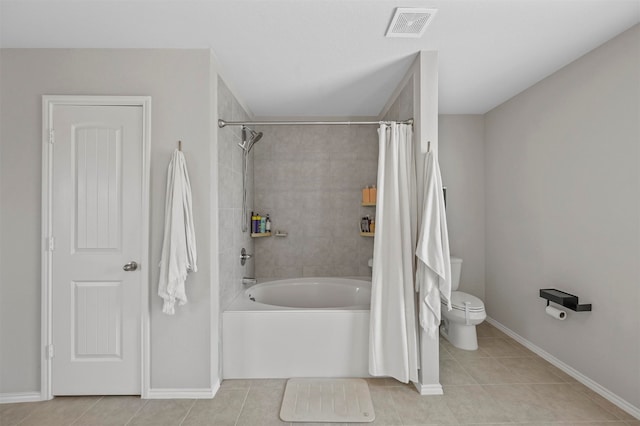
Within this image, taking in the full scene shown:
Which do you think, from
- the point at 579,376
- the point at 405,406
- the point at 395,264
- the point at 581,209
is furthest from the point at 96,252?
the point at 579,376

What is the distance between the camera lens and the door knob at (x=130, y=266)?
207cm

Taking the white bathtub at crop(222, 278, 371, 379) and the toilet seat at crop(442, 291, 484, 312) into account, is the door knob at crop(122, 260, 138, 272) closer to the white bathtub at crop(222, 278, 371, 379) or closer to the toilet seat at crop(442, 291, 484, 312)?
the white bathtub at crop(222, 278, 371, 379)

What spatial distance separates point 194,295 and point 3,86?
193cm

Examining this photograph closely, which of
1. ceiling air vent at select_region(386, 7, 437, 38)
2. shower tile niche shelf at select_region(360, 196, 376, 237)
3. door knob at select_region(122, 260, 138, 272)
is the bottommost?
door knob at select_region(122, 260, 138, 272)

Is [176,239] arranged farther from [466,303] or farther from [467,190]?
[467,190]

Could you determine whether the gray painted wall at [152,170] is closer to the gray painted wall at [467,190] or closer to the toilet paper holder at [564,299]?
the toilet paper holder at [564,299]

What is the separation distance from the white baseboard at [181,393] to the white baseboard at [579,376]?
268 cm

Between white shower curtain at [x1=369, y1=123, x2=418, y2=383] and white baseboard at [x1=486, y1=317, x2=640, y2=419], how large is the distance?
125cm

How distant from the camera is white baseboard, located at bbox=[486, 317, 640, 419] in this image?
1925 millimetres

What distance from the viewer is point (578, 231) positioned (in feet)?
7.54

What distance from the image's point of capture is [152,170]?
2.11m

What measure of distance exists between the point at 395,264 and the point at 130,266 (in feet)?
6.01

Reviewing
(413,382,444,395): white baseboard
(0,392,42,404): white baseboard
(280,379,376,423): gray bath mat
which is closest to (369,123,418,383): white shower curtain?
(413,382,444,395): white baseboard

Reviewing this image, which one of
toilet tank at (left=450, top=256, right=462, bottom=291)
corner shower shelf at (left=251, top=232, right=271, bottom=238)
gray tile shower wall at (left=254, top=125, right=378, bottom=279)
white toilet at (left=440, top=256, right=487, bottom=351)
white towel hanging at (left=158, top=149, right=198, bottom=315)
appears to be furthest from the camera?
gray tile shower wall at (left=254, top=125, right=378, bottom=279)
